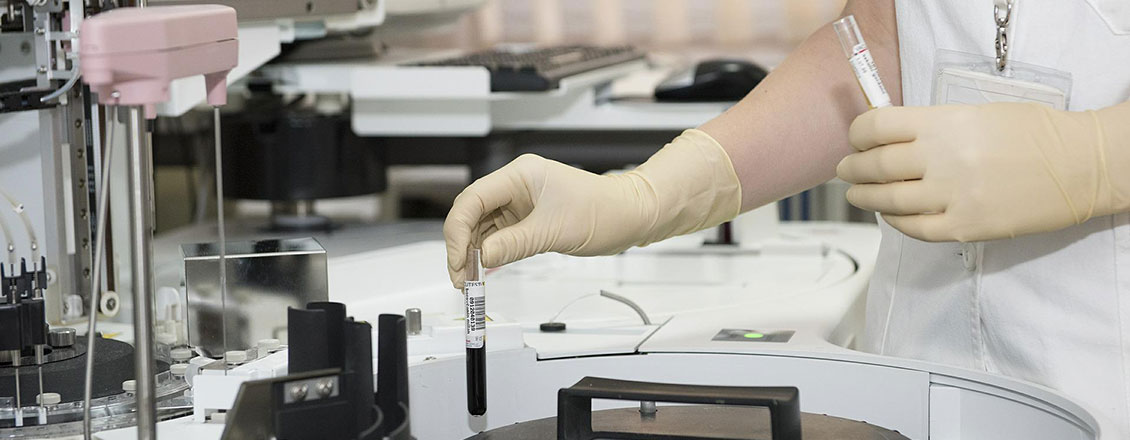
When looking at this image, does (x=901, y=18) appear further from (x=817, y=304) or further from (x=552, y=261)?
(x=552, y=261)

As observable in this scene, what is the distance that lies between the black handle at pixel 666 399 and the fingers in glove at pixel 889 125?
230 mm

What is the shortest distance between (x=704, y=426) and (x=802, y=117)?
0.39 m

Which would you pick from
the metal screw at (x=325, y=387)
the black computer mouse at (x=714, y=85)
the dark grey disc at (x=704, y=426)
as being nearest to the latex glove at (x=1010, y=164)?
the dark grey disc at (x=704, y=426)

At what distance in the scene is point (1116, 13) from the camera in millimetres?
756

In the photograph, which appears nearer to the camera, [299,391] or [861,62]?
[299,391]

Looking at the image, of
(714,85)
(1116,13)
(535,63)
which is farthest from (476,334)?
(714,85)

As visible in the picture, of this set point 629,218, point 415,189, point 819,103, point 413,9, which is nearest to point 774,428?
point 629,218

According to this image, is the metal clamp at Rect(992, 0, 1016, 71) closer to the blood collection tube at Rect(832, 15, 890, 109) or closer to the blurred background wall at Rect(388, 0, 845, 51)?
the blood collection tube at Rect(832, 15, 890, 109)

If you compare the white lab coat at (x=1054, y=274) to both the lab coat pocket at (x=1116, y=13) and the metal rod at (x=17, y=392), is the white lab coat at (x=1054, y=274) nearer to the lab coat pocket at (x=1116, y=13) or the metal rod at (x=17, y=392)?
the lab coat pocket at (x=1116, y=13)

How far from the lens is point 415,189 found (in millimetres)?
2230

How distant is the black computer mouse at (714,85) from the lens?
169 cm

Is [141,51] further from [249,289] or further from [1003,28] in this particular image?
[1003,28]

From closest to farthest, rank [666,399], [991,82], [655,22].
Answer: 1. [666,399]
2. [991,82]
3. [655,22]

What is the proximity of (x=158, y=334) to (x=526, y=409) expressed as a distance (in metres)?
Answer: 0.29
